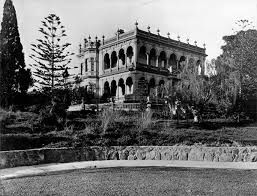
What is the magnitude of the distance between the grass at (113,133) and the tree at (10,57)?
4.00 meters

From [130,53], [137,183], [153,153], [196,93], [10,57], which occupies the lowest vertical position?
[137,183]

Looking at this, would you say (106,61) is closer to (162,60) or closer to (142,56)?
(142,56)

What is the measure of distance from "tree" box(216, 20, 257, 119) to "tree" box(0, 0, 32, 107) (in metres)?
13.4

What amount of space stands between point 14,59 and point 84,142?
1161cm

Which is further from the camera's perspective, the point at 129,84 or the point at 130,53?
the point at 130,53

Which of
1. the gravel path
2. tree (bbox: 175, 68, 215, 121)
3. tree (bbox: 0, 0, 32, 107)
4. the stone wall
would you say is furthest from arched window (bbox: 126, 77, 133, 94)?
the gravel path

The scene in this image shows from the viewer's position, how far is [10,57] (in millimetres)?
25469

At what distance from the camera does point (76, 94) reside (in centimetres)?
3519

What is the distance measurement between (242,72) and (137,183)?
53.2ft

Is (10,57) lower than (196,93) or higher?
higher

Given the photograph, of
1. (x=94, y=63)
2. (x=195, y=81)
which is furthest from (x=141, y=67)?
(x=195, y=81)

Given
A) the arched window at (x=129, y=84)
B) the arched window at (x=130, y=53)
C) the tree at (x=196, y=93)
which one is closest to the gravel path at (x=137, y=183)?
the tree at (x=196, y=93)

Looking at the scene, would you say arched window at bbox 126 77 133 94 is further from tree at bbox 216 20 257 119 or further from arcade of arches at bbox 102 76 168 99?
tree at bbox 216 20 257 119

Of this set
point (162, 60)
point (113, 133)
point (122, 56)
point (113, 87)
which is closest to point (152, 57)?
point (162, 60)
